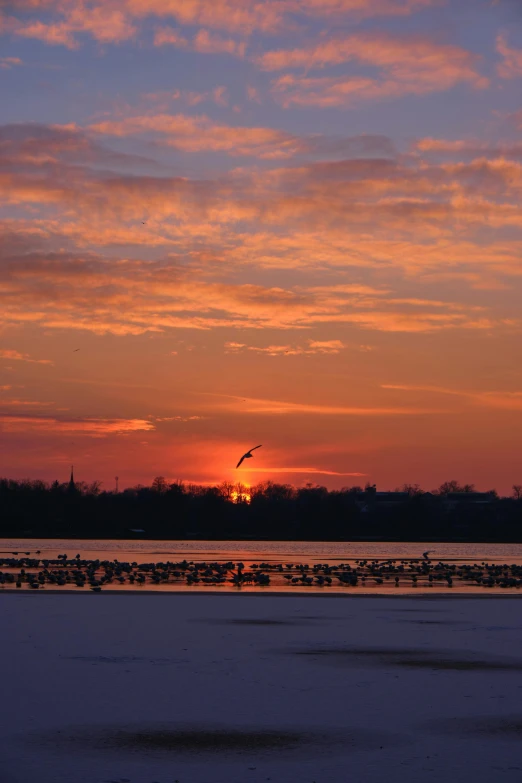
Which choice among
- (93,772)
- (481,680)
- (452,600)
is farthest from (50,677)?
(452,600)

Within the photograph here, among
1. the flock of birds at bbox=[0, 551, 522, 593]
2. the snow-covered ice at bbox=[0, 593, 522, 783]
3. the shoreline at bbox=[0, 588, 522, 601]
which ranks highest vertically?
the flock of birds at bbox=[0, 551, 522, 593]

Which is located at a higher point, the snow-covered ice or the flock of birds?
the flock of birds

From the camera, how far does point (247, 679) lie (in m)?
20.1

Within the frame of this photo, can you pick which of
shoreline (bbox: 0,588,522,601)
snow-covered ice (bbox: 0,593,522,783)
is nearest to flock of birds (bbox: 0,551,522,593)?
shoreline (bbox: 0,588,522,601)

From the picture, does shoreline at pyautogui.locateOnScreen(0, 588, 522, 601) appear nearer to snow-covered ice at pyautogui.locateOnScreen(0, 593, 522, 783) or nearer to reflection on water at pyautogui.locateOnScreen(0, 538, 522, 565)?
snow-covered ice at pyautogui.locateOnScreen(0, 593, 522, 783)

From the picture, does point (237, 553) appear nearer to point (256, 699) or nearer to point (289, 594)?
point (289, 594)

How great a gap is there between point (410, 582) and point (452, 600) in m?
13.8

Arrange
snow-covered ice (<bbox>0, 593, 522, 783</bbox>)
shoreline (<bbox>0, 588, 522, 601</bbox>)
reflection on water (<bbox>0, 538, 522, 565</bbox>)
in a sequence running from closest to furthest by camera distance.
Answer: snow-covered ice (<bbox>0, 593, 522, 783</bbox>)
shoreline (<bbox>0, 588, 522, 601</bbox>)
reflection on water (<bbox>0, 538, 522, 565</bbox>)

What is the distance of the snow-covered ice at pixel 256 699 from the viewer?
13.6 metres

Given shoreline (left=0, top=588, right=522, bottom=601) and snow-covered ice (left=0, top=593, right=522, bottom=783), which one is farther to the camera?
shoreline (left=0, top=588, right=522, bottom=601)

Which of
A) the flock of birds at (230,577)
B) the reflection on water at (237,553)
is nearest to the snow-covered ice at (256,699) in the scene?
the flock of birds at (230,577)

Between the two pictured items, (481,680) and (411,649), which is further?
(411,649)

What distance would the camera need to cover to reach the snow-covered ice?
534 inches

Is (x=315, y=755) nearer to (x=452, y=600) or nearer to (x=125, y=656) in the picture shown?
(x=125, y=656)
